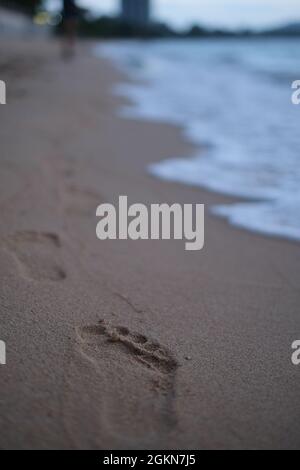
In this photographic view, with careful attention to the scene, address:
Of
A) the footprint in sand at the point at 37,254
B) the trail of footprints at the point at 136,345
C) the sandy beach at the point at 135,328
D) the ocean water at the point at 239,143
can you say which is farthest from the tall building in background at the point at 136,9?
the trail of footprints at the point at 136,345

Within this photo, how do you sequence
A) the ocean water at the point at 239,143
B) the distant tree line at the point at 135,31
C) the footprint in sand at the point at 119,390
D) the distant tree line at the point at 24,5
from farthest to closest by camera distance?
the distant tree line at the point at 135,31, the distant tree line at the point at 24,5, the ocean water at the point at 239,143, the footprint in sand at the point at 119,390

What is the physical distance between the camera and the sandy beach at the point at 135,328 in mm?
A: 1230

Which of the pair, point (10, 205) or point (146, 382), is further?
point (10, 205)

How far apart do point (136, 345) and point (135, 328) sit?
0.10 m

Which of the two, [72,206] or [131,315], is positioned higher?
[72,206]

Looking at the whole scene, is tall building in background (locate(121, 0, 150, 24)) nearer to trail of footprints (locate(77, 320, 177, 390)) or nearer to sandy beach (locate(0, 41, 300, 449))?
sandy beach (locate(0, 41, 300, 449))

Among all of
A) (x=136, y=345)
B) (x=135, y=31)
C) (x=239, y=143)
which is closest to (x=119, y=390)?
(x=136, y=345)

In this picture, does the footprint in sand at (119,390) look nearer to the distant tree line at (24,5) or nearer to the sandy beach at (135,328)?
the sandy beach at (135,328)

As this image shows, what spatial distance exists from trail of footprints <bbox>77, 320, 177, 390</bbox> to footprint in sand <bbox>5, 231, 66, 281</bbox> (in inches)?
15.7

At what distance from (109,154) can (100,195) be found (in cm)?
99

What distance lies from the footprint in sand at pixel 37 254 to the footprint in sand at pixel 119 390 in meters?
0.43

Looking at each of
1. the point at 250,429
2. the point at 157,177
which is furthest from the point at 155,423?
the point at 157,177

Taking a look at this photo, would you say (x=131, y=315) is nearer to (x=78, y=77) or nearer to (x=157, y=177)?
(x=157, y=177)

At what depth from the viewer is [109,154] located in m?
3.77
